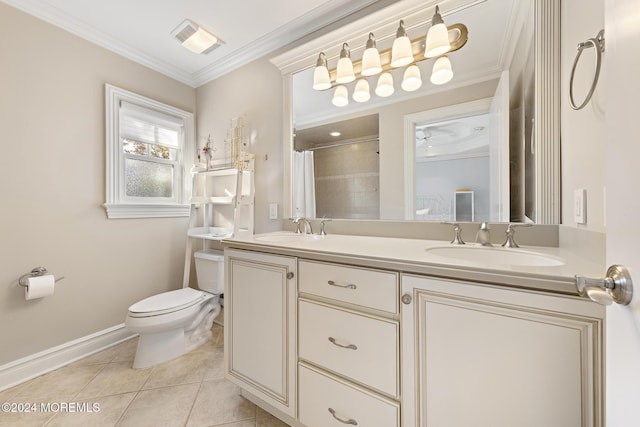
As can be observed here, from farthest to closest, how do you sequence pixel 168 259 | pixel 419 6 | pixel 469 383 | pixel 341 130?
pixel 168 259, pixel 341 130, pixel 419 6, pixel 469 383

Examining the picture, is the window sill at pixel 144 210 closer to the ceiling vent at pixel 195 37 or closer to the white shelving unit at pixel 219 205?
the white shelving unit at pixel 219 205

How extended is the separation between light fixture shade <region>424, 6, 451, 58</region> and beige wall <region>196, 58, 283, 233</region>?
1086 mm

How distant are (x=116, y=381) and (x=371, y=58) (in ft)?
8.29

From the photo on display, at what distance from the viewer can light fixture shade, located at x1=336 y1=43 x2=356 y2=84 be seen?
1546 mm

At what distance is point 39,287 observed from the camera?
1.54 metres

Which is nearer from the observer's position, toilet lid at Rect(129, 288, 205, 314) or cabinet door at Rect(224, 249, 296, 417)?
cabinet door at Rect(224, 249, 296, 417)

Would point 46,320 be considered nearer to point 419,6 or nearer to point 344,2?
point 344,2

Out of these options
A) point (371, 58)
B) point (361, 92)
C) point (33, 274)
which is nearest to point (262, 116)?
point (361, 92)

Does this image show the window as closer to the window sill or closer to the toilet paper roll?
the window sill

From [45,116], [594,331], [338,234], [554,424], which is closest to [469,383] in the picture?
[554,424]

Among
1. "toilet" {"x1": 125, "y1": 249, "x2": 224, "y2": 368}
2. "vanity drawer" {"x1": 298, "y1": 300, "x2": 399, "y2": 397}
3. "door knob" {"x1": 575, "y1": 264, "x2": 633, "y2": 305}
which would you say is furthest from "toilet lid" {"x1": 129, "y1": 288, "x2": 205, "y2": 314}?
"door knob" {"x1": 575, "y1": 264, "x2": 633, "y2": 305}

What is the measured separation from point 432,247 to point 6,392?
8.35 ft

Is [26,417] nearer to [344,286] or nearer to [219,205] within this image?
[219,205]

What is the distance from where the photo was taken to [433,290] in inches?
32.1
